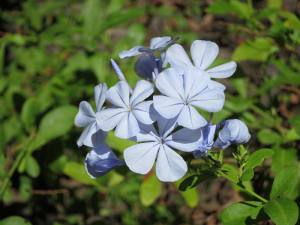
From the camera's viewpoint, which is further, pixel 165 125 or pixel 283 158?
pixel 283 158

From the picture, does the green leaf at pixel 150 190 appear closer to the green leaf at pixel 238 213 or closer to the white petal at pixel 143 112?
the green leaf at pixel 238 213

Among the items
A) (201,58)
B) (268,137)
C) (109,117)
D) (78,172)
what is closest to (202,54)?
(201,58)

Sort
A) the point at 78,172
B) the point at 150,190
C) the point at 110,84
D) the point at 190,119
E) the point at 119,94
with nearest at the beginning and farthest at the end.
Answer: the point at 190,119
the point at 119,94
the point at 110,84
the point at 150,190
the point at 78,172

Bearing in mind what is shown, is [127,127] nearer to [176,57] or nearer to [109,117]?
[109,117]

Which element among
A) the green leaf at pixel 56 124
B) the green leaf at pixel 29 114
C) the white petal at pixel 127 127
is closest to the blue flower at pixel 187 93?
the white petal at pixel 127 127

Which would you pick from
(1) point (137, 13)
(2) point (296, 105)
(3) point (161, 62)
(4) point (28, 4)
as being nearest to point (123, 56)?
(3) point (161, 62)

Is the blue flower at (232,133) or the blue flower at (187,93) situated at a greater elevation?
the blue flower at (187,93)

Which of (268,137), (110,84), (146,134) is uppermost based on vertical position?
(146,134)

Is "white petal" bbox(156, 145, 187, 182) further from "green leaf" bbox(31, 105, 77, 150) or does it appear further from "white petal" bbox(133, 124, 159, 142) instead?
"green leaf" bbox(31, 105, 77, 150)
